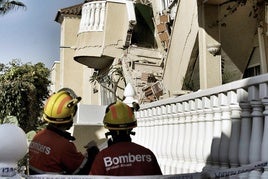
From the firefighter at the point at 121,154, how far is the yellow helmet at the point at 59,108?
1.65 ft

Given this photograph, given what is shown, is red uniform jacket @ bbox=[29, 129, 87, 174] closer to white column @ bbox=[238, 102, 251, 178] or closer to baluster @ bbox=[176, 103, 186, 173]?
white column @ bbox=[238, 102, 251, 178]

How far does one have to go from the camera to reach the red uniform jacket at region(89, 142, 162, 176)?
3957mm

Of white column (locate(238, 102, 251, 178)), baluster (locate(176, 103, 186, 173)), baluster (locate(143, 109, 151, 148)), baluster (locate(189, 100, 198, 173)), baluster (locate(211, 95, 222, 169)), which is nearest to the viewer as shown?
white column (locate(238, 102, 251, 178))

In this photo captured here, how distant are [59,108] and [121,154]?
93 centimetres

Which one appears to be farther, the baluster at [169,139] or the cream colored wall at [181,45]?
the cream colored wall at [181,45]

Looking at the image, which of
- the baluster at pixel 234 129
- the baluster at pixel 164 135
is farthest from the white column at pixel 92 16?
the baluster at pixel 234 129

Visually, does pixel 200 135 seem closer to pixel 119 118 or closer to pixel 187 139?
pixel 187 139

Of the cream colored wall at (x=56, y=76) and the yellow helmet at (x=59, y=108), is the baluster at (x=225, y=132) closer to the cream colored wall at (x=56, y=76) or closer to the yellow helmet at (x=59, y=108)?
the yellow helmet at (x=59, y=108)

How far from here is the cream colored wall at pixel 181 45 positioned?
1241cm

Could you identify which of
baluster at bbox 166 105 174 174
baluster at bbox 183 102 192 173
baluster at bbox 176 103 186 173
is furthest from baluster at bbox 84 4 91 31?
baluster at bbox 183 102 192 173

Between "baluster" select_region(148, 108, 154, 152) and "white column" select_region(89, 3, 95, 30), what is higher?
"white column" select_region(89, 3, 95, 30)

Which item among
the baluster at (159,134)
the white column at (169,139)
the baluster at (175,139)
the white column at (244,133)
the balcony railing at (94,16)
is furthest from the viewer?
the balcony railing at (94,16)

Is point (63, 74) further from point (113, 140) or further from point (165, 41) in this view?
point (113, 140)

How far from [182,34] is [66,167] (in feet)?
29.8
